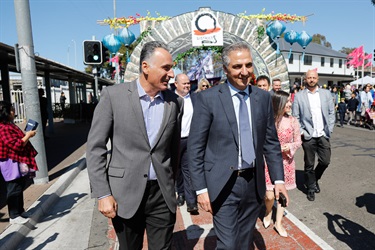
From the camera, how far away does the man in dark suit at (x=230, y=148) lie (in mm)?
2426

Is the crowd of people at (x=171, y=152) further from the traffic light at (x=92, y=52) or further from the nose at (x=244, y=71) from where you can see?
the traffic light at (x=92, y=52)

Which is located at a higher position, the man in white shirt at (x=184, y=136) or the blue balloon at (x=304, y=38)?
the blue balloon at (x=304, y=38)

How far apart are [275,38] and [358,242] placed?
7345 millimetres

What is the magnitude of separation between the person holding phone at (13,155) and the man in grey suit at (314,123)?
14.2ft

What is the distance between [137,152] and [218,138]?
65 centimetres

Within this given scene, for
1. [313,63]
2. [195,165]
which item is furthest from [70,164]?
[313,63]

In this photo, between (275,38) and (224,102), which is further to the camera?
(275,38)

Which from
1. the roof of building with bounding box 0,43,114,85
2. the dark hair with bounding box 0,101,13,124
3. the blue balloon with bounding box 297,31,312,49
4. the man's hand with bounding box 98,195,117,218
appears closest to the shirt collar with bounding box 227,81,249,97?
the man's hand with bounding box 98,195,117,218

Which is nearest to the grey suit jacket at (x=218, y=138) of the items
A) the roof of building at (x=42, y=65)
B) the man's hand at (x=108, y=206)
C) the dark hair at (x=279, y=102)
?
the man's hand at (x=108, y=206)

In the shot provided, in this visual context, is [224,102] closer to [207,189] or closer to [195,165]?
[195,165]

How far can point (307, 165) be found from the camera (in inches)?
205

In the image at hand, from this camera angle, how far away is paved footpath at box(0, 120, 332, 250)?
3.63 m

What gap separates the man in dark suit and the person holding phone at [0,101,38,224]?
2.99m

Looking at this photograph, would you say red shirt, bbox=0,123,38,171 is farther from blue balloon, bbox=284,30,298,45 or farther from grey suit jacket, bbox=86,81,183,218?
blue balloon, bbox=284,30,298,45
